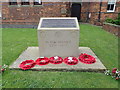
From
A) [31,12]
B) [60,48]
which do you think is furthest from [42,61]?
[31,12]

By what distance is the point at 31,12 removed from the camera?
1116 centimetres

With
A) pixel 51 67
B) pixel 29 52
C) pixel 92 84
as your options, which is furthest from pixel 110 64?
pixel 29 52

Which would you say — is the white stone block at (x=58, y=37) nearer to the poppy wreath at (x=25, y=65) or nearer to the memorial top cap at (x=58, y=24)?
the memorial top cap at (x=58, y=24)

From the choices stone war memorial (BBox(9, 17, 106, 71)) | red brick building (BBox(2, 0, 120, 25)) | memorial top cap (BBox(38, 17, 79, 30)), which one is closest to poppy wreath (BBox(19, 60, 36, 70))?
stone war memorial (BBox(9, 17, 106, 71))

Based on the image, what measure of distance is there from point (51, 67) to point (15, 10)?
10065 mm

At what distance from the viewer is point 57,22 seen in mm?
4117

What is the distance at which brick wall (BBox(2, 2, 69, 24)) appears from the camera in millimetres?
10695

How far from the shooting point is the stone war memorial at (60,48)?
11.6 ft

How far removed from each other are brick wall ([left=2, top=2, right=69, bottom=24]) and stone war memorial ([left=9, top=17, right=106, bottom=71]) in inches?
277

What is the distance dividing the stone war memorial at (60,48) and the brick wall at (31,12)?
277 inches

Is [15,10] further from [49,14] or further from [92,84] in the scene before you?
[92,84]

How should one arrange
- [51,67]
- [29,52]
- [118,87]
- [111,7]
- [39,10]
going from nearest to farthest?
[118,87]
[51,67]
[29,52]
[39,10]
[111,7]

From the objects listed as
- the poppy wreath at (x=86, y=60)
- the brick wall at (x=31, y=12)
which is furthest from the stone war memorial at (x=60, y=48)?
the brick wall at (x=31, y=12)

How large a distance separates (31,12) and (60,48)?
28.0 ft
